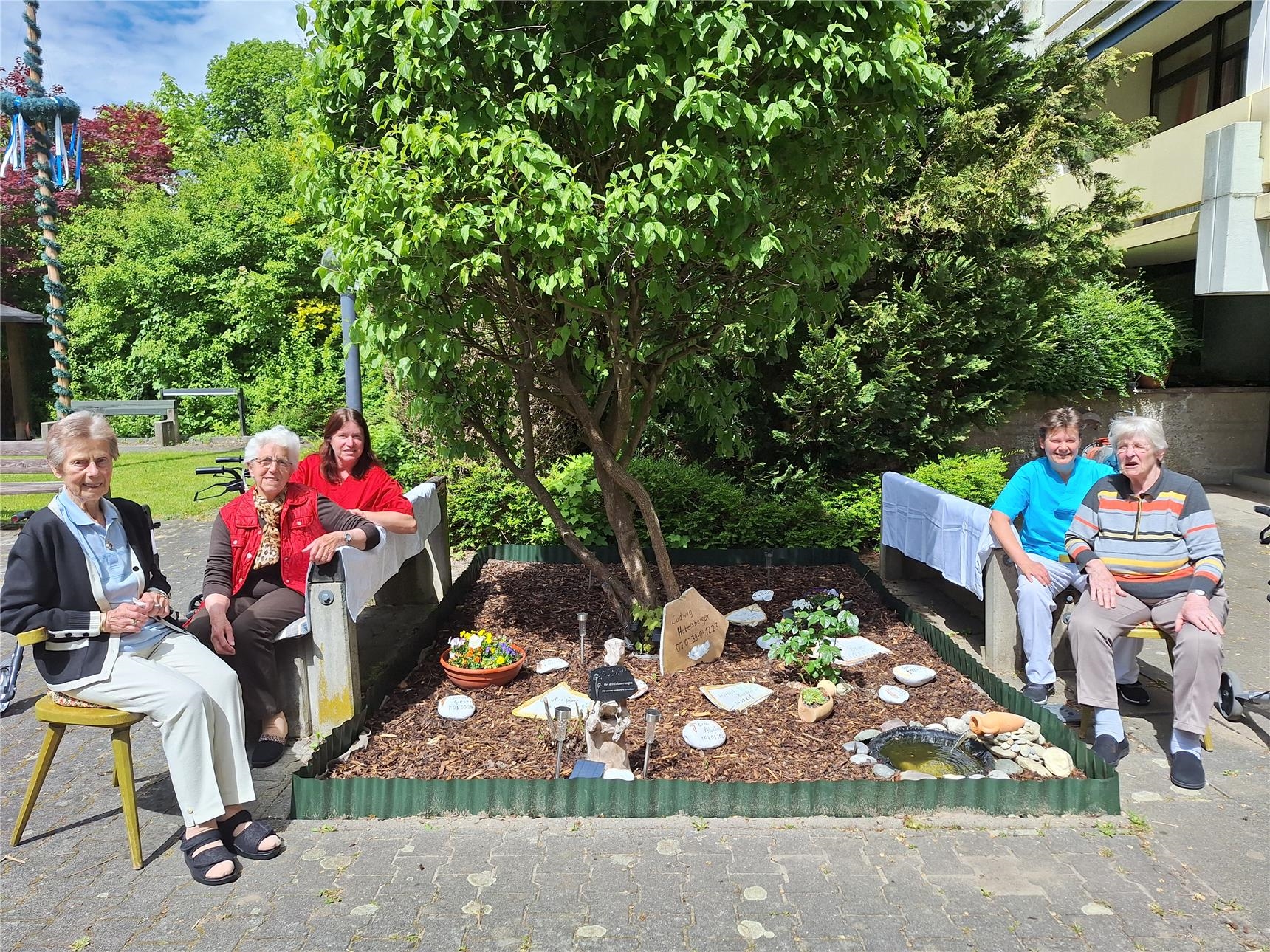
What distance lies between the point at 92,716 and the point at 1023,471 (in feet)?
15.0

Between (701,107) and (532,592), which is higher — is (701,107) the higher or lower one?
the higher one

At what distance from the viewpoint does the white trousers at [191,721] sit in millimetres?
3146

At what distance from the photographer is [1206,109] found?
40.5ft

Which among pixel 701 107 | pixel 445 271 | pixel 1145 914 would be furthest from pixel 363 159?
pixel 1145 914

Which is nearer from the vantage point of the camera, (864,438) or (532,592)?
(532,592)

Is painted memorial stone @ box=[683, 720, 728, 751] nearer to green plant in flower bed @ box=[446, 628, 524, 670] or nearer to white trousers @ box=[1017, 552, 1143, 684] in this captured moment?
green plant in flower bed @ box=[446, 628, 524, 670]

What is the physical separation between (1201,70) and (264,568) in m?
14.5

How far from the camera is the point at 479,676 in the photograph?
463 cm

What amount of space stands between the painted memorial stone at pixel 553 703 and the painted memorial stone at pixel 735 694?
65 cm

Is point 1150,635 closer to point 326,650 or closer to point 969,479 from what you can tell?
point 326,650

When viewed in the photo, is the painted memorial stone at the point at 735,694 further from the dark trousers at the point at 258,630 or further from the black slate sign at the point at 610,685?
the dark trousers at the point at 258,630

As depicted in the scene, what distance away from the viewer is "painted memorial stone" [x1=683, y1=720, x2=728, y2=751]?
13.0 ft

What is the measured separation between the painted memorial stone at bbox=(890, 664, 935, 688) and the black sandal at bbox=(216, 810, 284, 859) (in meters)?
3.15

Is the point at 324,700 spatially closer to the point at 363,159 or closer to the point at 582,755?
the point at 582,755
